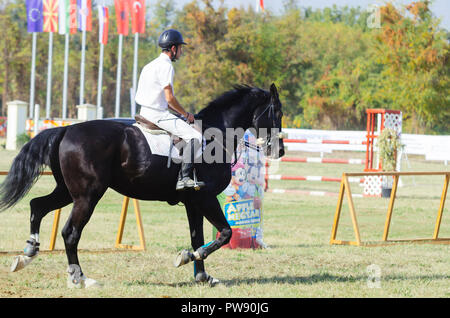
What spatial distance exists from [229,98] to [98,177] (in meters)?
1.83

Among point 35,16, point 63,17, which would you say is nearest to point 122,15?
point 63,17

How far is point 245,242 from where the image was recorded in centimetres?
1046

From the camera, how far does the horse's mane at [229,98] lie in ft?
26.3

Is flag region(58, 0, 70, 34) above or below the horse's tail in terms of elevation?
above

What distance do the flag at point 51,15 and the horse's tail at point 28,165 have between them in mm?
36195

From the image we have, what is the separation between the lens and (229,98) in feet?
26.4

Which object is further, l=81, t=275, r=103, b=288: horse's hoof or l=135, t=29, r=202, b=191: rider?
l=135, t=29, r=202, b=191: rider

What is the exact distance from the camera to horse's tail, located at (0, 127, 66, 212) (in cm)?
738

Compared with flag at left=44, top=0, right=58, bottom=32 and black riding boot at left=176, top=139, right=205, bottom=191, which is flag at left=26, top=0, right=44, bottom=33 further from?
black riding boot at left=176, top=139, right=205, bottom=191

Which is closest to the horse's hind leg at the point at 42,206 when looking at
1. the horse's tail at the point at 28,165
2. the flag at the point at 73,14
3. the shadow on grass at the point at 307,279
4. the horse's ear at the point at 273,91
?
the horse's tail at the point at 28,165

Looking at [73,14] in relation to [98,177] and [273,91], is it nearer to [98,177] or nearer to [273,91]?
[273,91]

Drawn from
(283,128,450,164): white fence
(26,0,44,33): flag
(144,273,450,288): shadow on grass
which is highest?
(26,0,44,33): flag

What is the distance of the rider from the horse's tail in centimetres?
101

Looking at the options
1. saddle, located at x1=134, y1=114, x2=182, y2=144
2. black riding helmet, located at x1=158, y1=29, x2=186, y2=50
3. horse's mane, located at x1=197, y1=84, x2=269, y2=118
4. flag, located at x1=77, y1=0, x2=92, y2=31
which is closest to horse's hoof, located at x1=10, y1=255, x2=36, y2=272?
saddle, located at x1=134, y1=114, x2=182, y2=144
